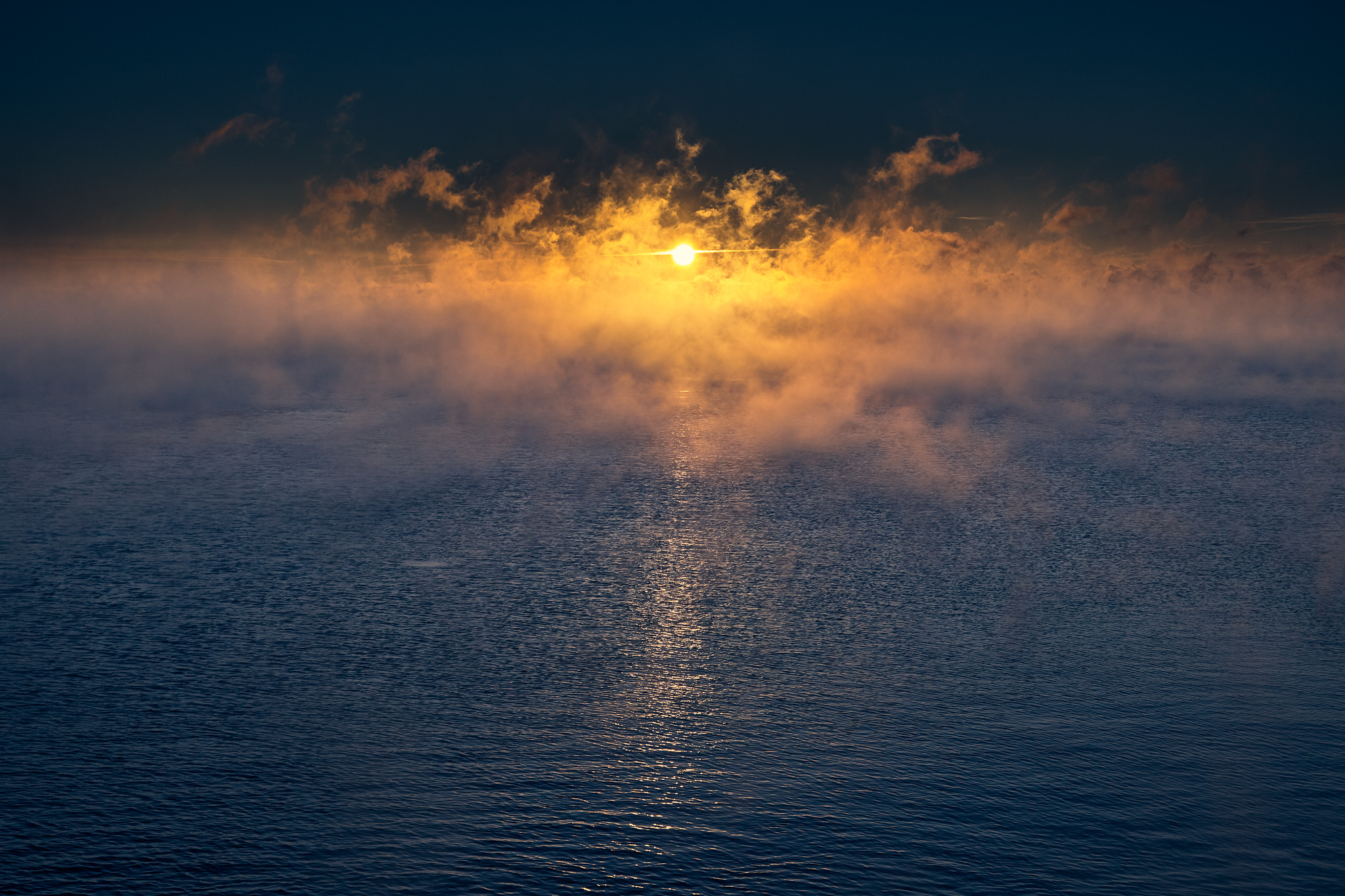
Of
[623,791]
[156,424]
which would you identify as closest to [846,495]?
[623,791]

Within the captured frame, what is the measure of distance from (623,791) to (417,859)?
7.01 ft

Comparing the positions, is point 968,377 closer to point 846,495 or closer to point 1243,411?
point 1243,411

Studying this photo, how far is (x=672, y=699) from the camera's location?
42.0 ft

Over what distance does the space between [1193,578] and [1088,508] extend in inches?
340

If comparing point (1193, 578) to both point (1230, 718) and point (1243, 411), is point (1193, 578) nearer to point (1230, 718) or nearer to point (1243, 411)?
point (1230, 718)

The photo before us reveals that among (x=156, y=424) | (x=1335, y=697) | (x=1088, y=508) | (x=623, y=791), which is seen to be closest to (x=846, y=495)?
(x=1088, y=508)

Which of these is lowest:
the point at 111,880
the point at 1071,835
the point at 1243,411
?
the point at 111,880

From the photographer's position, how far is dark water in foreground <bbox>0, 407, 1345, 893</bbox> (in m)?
9.13

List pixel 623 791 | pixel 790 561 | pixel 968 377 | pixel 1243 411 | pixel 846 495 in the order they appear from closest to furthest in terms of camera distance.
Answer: pixel 623 791 → pixel 790 561 → pixel 846 495 → pixel 1243 411 → pixel 968 377

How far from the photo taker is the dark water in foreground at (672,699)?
30.0 ft

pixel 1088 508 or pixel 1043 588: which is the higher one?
pixel 1088 508

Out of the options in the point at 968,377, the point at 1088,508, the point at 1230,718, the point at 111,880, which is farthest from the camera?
the point at 968,377

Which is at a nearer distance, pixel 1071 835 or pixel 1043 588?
pixel 1071 835

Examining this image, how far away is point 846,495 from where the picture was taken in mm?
30141
